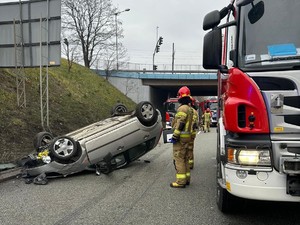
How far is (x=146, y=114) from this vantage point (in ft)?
28.5

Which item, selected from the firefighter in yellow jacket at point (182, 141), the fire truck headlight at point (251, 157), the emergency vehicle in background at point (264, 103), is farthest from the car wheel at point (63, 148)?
the fire truck headlight at point (251, 157)

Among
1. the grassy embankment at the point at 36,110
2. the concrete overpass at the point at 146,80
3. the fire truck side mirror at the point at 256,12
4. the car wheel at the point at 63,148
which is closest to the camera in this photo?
the fire truck side mirror at the point at 256,12

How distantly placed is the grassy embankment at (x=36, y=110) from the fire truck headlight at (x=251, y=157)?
22.3 feet

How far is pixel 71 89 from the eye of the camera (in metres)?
22.8

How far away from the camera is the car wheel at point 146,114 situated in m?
8.52

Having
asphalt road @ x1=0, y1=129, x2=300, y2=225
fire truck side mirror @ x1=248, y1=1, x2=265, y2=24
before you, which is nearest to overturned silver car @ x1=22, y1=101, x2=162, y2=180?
asphalt road @ x1=0, y1=129, x2=300, y2=225

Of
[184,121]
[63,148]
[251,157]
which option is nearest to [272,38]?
[251,157]

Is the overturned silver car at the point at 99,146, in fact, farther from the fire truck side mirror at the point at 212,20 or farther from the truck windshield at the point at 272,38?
the truck windshield at the point at 272,38

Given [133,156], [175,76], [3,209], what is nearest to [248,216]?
[3,209]

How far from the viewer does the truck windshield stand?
3.84 m

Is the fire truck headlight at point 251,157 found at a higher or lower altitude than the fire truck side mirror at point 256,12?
lower

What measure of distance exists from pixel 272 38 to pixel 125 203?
3.31m

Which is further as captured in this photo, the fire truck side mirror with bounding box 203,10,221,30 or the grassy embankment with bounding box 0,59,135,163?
the grassy embankment with bounding box 0,59,135,163

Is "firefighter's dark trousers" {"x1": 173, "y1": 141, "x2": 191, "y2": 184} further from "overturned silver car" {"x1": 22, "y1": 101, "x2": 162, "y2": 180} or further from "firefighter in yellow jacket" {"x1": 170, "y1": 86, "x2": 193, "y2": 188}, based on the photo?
"overturned silver car" {"x1": 22, "y1": 101, "x2": 162, "y2": 180}
